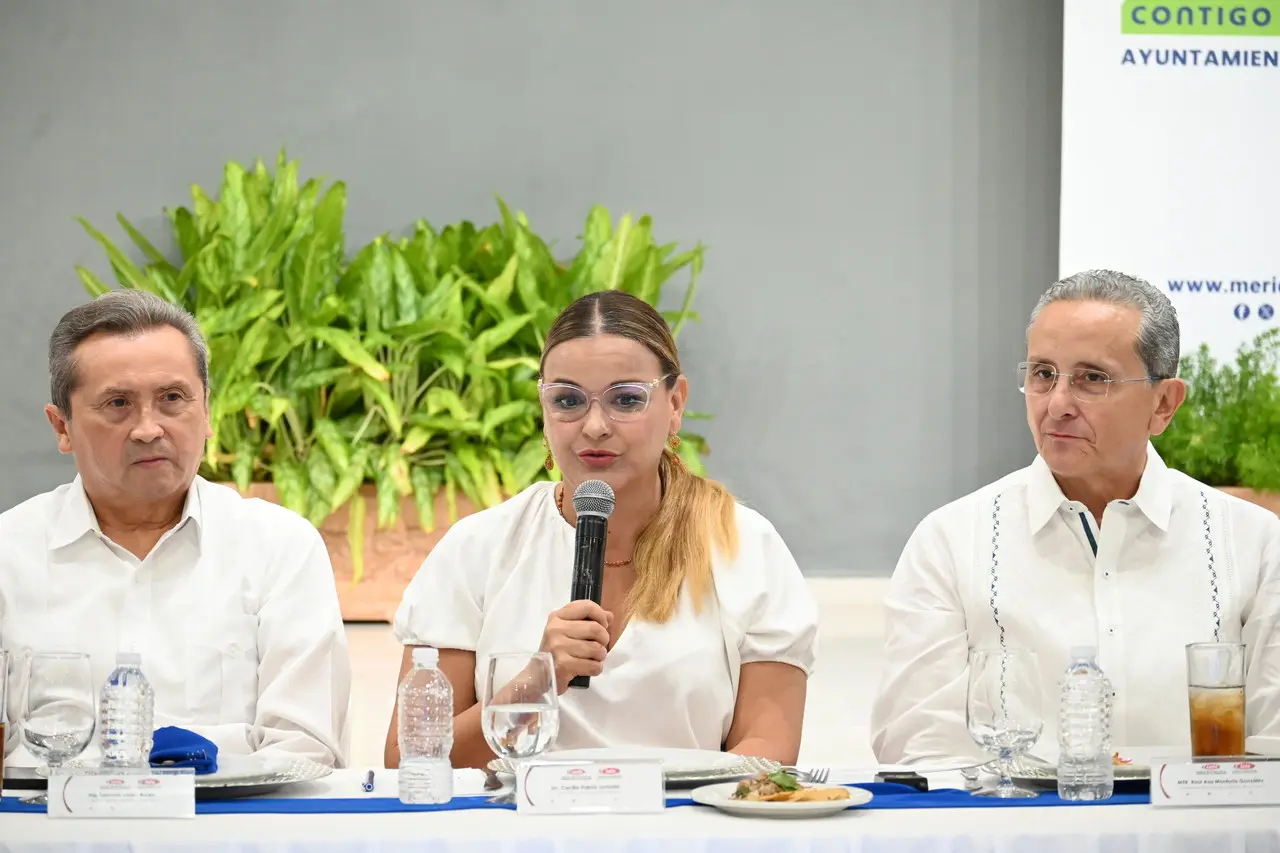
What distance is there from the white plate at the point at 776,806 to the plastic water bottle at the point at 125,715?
64 cm

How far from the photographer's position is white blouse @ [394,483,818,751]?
2.23 meters

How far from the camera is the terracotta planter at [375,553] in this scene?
470 cm

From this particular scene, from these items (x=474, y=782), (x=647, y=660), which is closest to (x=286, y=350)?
(x=647, y=660)

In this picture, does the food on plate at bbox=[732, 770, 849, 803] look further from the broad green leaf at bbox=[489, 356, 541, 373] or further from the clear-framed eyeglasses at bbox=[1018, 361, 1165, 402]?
the broad green leaf at bbox=[489, 356, 541, 373]

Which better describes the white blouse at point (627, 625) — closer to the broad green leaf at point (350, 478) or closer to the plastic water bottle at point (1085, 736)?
the plastic water bottle at point (1085, 736)

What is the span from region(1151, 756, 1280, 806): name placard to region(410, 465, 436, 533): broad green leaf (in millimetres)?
3253

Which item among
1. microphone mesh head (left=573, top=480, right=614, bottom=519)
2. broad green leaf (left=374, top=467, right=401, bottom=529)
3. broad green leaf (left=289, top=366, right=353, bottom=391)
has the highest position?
broad green leaf (left=289, top=366, right=353, bottom=391)

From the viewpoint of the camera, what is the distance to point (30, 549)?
2.29m

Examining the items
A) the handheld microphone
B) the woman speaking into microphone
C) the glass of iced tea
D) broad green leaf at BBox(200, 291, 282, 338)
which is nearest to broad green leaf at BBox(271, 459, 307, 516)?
broad green leaf at BBox(200, 291, 282, 338)

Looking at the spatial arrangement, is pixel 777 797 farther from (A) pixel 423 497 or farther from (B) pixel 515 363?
(B) pixel 515 363

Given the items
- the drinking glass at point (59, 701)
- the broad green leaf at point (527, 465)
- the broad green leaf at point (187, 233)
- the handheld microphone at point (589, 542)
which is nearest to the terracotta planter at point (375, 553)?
the broad green leaf at point (527, 465)

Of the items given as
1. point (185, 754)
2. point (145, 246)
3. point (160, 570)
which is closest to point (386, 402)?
point (145, 246)

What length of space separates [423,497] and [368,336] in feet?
1.76

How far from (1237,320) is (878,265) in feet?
4.04
